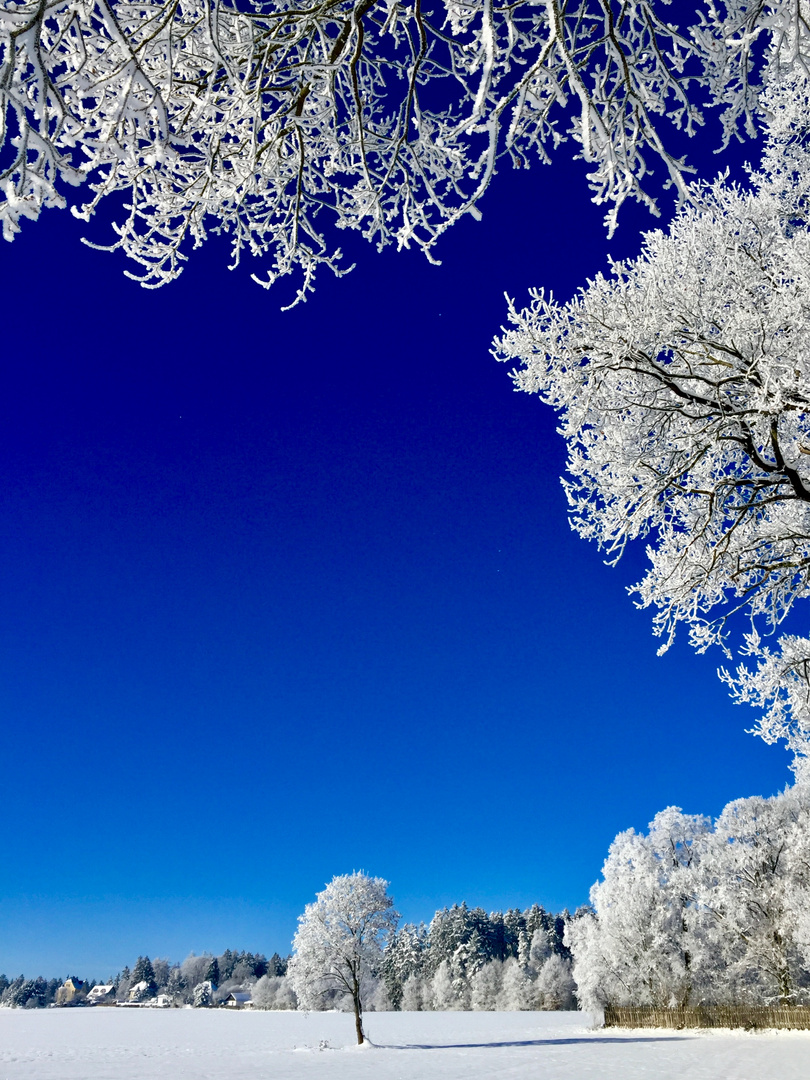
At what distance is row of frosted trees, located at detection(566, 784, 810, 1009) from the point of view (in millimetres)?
26672

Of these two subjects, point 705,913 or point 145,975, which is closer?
point 705,913

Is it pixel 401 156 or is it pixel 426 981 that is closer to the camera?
pixel 401 156

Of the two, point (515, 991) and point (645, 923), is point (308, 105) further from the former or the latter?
point (515, 991)

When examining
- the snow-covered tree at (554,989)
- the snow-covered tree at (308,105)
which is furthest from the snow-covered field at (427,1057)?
the snow-covered tree at (554,989)

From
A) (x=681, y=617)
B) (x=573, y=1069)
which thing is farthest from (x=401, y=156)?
(x=573, y=1069)

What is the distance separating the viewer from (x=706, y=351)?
Result: 490cm

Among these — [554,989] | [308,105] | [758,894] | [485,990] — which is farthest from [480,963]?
[308,105]

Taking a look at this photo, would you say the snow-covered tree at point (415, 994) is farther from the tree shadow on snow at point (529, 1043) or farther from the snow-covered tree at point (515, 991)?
the tree shadow on snow at point (529, 1043)

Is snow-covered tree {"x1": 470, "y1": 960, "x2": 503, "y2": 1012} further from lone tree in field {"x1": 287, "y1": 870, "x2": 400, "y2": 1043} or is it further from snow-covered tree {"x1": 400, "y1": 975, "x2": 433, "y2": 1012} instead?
lone tree in field {"x1": 287, "y1": 870, "x2": 400, "y2": 1043}

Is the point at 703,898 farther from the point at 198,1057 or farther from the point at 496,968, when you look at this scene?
the point at 496,968

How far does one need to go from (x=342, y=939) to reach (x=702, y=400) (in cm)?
2961

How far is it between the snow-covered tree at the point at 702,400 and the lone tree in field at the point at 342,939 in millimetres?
26862

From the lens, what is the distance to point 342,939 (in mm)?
28453

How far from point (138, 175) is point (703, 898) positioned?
32933mm
